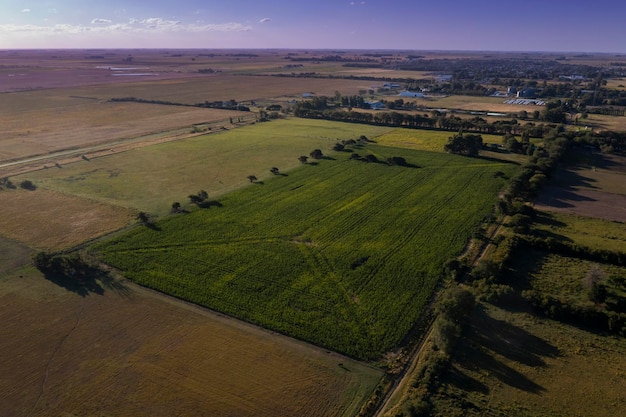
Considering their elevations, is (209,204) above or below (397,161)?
below

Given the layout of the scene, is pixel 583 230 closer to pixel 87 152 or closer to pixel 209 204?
pixel 209 204

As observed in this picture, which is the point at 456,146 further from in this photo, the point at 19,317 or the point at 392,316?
the point at 19,317

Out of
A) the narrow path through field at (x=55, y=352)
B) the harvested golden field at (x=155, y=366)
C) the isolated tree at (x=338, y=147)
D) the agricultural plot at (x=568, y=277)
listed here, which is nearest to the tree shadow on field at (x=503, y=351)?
the agricultural plot at (x=568, y=277)

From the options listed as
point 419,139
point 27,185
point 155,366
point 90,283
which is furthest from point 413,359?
point 419,139

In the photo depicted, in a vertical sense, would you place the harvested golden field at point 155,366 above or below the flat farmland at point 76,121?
below

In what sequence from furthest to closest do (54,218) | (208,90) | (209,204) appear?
(208,90) → (209,204) → (54,218)

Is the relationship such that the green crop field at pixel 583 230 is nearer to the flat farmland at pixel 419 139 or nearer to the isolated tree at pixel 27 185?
the flat farmland at pixel 419 139

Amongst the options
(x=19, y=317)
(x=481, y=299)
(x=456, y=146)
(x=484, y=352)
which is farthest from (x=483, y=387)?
(x=456, y=146)
